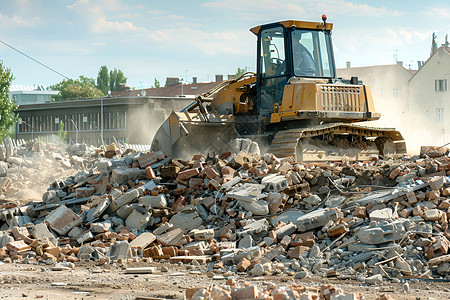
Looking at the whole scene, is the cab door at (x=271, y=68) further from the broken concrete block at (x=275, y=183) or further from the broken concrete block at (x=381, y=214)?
the broken concrete block at (x=381, y=214)

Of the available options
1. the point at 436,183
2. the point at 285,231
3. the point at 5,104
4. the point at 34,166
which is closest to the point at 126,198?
the point at 285,231

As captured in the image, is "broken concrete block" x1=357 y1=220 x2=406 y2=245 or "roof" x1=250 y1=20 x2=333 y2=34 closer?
"broken concrete block" x1=357 y1=220 x2=406 y2=245

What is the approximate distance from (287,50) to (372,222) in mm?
6729

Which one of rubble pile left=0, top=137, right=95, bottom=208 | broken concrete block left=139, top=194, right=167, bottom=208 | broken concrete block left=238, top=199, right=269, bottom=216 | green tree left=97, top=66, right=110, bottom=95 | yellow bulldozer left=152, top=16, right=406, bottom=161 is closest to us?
broken concrete block left=238, top=199, right=269, bottom=216

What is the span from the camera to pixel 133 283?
7949 millimetres

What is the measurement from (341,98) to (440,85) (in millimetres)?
42013

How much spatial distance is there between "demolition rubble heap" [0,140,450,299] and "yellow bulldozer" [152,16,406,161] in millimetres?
1666

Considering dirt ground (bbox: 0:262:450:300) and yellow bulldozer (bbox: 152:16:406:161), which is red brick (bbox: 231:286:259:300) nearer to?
dirt ground (bbox: 0:262:450:300)

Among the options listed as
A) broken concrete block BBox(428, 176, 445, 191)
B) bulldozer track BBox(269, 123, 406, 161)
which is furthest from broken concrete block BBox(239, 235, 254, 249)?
Answer: bulldozer track BBox(269, 123, 406, 161)

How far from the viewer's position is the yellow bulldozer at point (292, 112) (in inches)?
575

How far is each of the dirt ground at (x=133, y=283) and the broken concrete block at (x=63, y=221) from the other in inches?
84.3

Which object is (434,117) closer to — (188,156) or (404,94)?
(404,94)

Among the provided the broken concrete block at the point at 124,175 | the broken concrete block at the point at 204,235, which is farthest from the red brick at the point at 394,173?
the broken concrete block at the point at 124,175

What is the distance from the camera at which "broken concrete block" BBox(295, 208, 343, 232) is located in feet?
31.7
